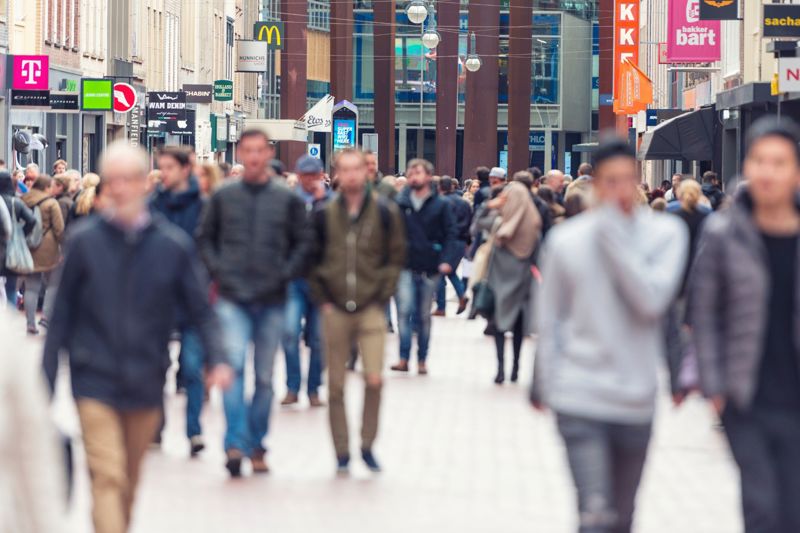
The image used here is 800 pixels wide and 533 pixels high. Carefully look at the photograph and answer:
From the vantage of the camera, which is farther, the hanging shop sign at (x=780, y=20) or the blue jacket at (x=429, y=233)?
the hanging shop sign at (x=780, y=20)

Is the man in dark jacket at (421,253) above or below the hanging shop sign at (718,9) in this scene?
below

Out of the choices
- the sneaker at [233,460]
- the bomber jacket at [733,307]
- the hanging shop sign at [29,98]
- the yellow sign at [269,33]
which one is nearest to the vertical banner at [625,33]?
the yellow sign at [269,33]

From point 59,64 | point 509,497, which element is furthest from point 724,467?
point 59,64

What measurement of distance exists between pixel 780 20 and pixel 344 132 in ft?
49.1

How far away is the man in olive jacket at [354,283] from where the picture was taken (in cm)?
1174

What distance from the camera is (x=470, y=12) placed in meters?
65.9

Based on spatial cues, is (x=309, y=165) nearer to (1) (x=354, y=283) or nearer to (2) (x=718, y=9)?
(1) (x=354, y=283)

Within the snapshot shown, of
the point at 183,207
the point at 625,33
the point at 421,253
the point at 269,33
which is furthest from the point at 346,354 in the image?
the point at 269,33

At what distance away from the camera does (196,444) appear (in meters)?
12.6

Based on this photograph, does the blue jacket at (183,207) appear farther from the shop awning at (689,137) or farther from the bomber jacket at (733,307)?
the shop awning at (689,137)

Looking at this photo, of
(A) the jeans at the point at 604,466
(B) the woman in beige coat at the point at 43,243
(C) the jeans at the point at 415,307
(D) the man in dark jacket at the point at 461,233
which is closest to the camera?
(A) the jeans at the point at 604,466

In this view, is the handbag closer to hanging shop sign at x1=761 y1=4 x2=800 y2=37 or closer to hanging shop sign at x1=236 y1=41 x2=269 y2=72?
hanging shop sign at x1=761 y1=4 x2=800 y2=37

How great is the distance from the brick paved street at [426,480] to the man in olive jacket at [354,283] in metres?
0.38

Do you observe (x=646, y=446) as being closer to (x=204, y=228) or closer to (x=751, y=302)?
(x=751, y=302)
